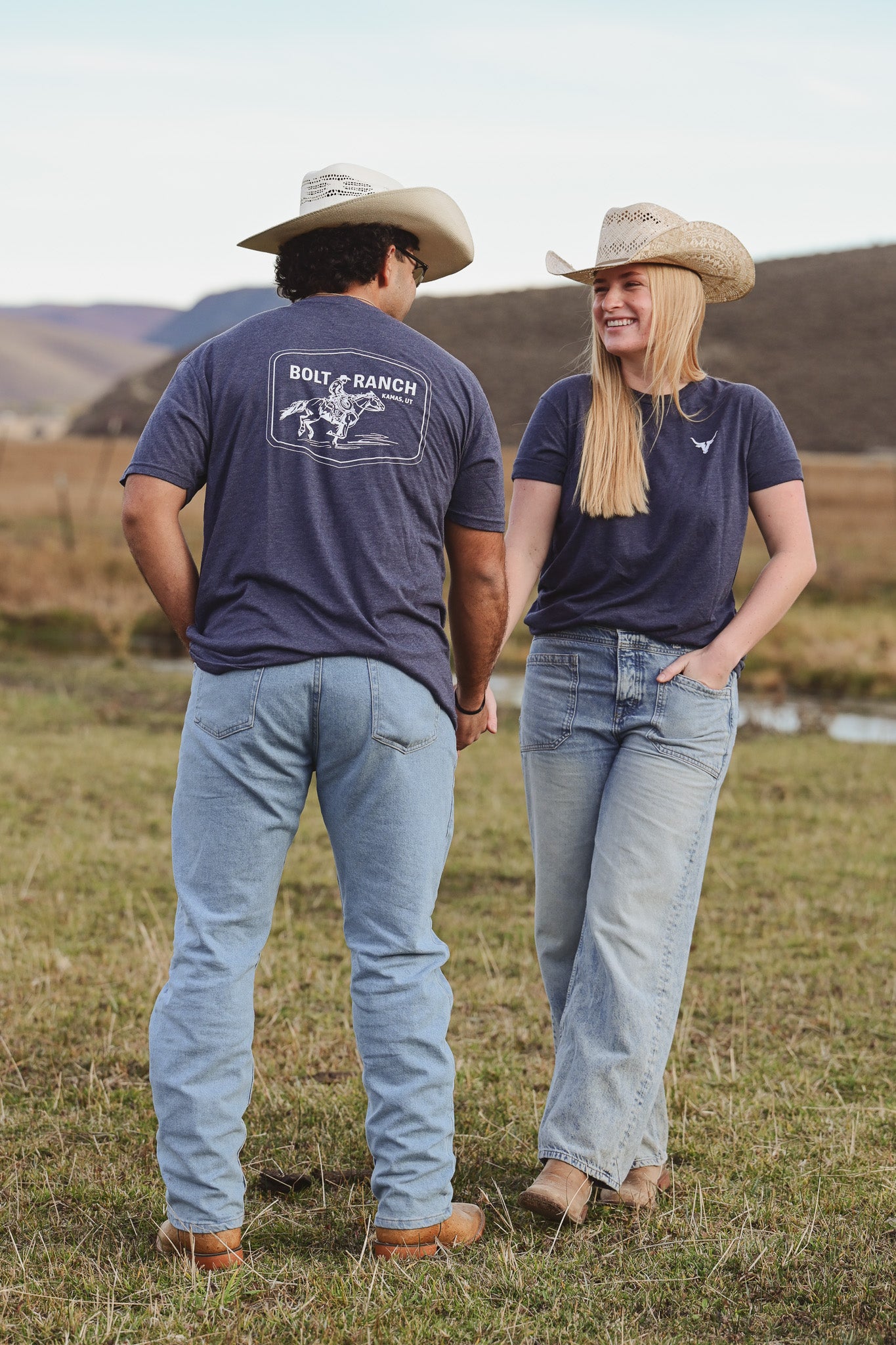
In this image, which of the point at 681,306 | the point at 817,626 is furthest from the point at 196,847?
the point at 817,626

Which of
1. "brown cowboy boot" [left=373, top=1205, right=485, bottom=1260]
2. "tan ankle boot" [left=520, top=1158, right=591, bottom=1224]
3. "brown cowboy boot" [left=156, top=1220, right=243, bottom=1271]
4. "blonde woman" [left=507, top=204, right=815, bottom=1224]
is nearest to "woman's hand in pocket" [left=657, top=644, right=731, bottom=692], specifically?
"blonde woman" [left=507, top=204, right=815, bottom=1224]

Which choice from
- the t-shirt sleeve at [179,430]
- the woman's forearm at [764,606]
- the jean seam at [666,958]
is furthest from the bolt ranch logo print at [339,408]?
the jean seam at [666,958]

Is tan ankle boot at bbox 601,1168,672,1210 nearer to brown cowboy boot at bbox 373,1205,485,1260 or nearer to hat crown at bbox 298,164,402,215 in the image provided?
brown cowboy boot at bbox 373,1205,485,1260

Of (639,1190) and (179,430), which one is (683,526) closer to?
(179,430)

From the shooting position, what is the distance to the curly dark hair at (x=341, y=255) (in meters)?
2.87

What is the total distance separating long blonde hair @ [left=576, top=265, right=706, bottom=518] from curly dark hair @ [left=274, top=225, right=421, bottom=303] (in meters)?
0.70

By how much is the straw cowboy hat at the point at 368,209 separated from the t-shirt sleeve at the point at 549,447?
561mm

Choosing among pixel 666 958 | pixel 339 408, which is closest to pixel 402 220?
pixel 339 408

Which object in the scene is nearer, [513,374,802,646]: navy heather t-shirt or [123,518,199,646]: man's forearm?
[123,518,199,646]: man's forearm

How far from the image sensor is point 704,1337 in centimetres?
259

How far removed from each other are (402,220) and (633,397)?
78 centimetres

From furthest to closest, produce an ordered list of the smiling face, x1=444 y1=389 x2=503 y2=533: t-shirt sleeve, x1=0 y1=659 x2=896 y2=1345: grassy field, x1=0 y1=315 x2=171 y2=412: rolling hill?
x1=0 y1=315 x2=171 y2=412: rolling hill
the smiling face
x1=444 y1=389 x2=503 y2=533: t-shirt sleeve
x1=0 y1=659 x2=896 y2=1345: grassy field

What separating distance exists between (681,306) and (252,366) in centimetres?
120

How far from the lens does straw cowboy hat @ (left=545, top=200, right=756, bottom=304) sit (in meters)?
3.33
